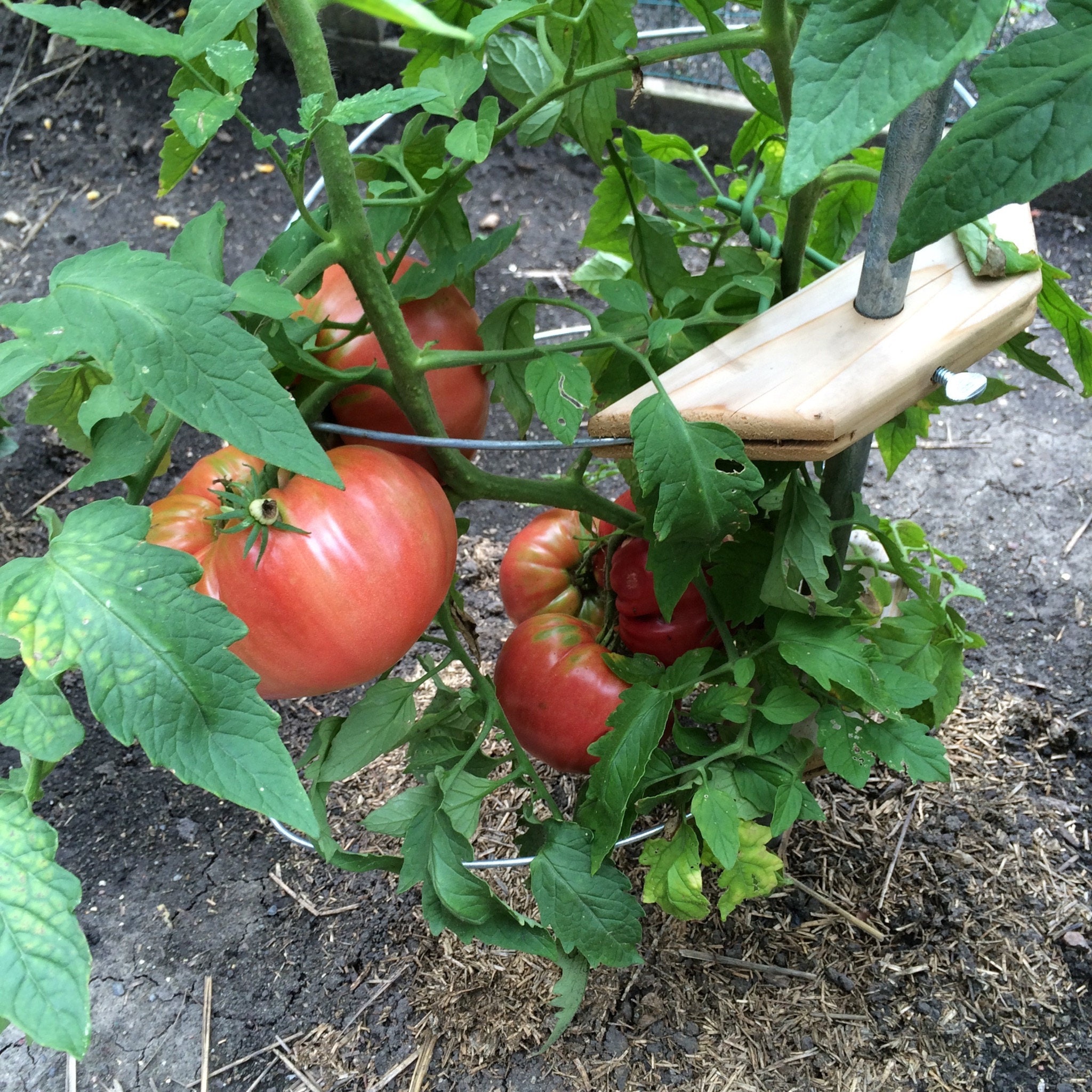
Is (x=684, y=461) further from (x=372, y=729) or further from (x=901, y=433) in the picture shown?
(x=901, y=433)

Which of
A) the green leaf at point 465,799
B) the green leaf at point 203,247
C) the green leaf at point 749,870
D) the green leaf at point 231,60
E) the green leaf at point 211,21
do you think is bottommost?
the green leaf at point 749,870

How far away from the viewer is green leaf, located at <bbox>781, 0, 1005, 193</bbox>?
38 centimetres

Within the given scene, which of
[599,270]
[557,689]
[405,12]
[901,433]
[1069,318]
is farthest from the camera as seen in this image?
[599,270]

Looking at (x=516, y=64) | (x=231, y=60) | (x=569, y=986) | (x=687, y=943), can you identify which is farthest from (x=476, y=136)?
(x=687, y=943)

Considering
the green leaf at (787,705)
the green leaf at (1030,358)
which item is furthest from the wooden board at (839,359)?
the green leaf at (787,705)

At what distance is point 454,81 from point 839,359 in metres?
0.32

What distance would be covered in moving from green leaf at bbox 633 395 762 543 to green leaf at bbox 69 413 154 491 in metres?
0.32

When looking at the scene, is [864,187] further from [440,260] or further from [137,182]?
[137,182]

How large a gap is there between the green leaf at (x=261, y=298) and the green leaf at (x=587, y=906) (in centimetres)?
50

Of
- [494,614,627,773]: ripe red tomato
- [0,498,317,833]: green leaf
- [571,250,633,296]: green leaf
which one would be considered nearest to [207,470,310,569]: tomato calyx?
[0,498,317,833]: green leaf

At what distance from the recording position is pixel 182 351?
522 mm

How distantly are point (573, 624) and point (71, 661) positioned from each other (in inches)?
22.6

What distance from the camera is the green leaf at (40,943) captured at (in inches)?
19.2

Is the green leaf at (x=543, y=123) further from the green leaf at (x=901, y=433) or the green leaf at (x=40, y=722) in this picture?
the green leaf at (x=40, y=722)
